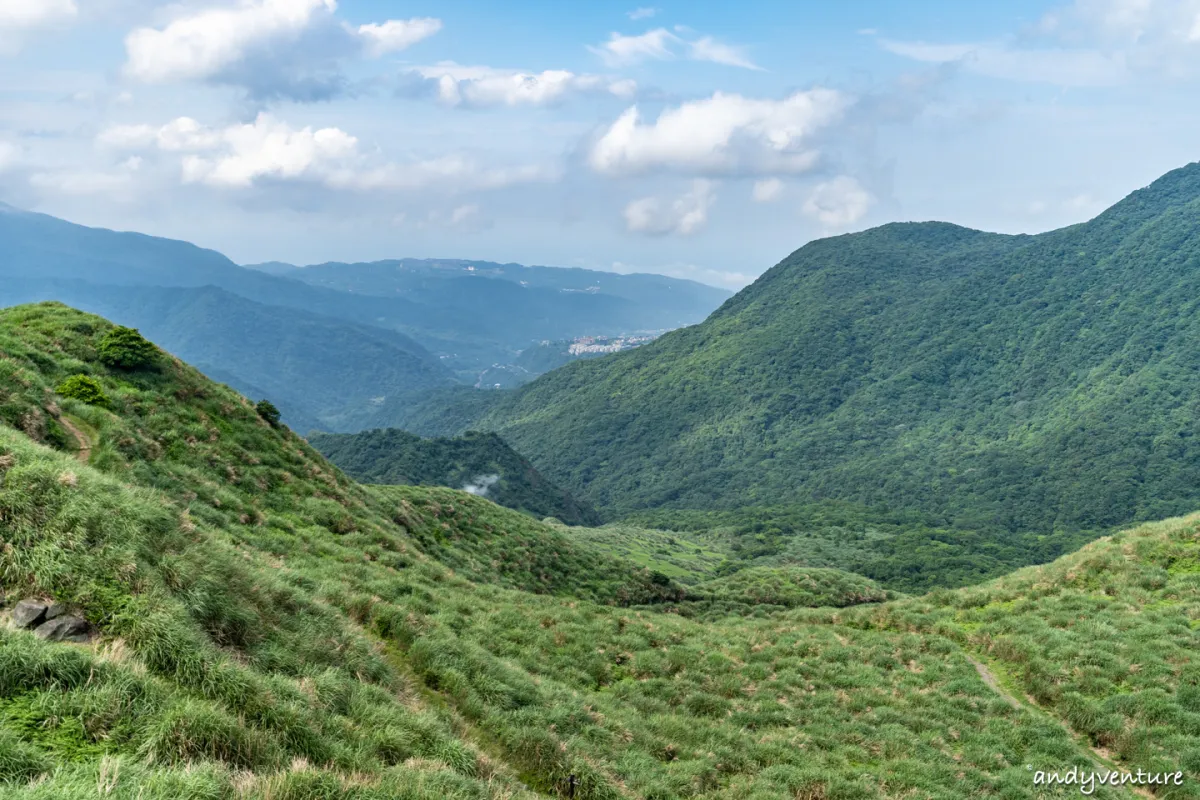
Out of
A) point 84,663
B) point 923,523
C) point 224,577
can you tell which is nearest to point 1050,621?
point 224,577

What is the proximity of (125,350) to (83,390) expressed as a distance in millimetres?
3711

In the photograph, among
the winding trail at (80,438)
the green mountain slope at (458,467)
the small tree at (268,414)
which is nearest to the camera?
the winding trail at (80,438)

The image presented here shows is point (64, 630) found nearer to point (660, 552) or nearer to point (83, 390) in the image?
point (83, 390)

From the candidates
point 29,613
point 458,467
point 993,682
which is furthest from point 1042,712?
point 458,467

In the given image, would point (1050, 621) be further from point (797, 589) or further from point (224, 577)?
point (797, 589)

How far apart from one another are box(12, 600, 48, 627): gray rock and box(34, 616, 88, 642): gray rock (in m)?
0.14

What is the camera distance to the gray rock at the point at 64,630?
7.50m

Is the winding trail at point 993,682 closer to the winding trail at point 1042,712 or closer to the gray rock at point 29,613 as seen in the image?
the winding trail at point 1042,712

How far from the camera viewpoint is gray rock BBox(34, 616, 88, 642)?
24.6ft

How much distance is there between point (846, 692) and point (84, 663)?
1715 cm

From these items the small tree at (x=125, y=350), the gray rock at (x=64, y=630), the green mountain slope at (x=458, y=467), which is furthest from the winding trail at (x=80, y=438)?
the green mountain slope at (x=458, y=467)

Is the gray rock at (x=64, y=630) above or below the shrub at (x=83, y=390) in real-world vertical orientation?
below

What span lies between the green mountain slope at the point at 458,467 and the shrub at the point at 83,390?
121533 millimetres

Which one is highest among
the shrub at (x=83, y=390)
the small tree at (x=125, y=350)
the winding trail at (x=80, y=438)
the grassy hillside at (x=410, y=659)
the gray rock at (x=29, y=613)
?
the small tree at (x=125, y=350)
